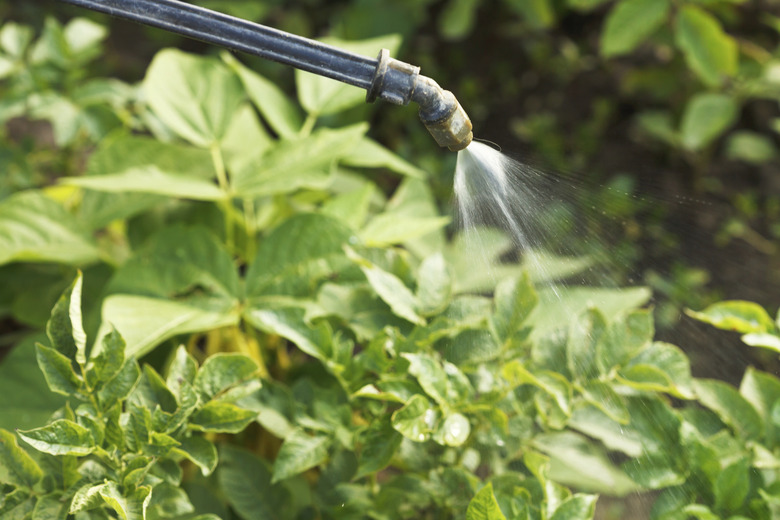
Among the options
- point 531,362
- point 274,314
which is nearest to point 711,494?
point 531,362

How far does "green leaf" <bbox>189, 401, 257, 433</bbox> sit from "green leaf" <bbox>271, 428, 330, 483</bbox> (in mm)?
78

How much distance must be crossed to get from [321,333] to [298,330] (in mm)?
35

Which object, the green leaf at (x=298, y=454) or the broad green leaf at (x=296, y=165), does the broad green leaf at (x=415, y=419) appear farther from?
the broad green leaf at (x=296, y=165)

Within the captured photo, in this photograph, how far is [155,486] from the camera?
81 cm

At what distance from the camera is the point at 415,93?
0.75 metres

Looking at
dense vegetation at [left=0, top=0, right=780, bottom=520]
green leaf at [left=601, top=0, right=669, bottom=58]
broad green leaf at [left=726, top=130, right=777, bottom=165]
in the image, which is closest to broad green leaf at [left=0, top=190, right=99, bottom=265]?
dense vegetation at [left=0, top=0, right=780, bottom=520]

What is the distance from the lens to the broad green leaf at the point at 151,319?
994 millimetres

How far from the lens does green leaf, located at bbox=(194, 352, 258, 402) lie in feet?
2.76

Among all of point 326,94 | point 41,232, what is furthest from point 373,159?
point 41,232

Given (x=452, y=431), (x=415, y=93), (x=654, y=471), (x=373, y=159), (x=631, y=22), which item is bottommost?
(x=654, y=471)

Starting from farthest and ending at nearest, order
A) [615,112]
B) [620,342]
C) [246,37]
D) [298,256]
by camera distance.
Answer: [615,112], [298,256], [620,342], [246,37]

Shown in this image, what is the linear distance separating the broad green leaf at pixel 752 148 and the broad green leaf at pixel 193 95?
1641 mm

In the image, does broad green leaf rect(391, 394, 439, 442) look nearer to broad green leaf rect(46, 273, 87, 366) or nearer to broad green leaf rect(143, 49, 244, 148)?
broad green leaf rect(46, 273, 87, 366)

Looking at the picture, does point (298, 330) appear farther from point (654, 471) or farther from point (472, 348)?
point (654, 471)
